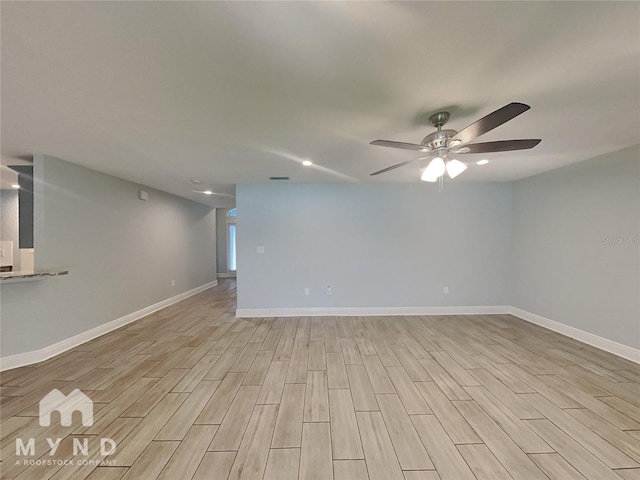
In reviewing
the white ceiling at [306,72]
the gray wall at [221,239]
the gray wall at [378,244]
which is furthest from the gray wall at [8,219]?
the gray wall at [221,239]

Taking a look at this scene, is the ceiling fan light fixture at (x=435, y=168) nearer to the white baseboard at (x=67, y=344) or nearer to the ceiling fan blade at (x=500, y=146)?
the ceiling fan blade at (x=500, y=146)

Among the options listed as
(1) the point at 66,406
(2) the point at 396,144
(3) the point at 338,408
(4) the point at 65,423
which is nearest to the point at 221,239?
(1) the point at 66,406

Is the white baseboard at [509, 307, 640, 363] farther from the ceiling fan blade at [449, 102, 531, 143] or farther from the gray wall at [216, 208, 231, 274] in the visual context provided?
the gray wall at [216, 208, 231, 274]

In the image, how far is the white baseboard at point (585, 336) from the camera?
2.76m

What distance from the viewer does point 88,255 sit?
11.3ft

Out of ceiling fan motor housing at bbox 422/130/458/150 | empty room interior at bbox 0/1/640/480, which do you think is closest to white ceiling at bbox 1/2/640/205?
empty room interior at bbox 0/1/640/480

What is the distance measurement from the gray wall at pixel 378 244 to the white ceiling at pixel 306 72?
187cm

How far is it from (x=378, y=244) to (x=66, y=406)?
4181 mm

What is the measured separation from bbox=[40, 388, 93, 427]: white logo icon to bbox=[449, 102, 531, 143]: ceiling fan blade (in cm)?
348

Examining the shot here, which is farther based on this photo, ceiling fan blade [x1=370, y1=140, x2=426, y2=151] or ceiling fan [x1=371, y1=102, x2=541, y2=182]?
ceiling fan blade [x1=370, y1=140, x2=426, y2=151]

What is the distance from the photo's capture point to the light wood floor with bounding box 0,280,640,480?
4.94ft

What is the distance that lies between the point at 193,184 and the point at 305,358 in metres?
3.48

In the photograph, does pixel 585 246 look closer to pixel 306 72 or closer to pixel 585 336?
pixel 585 336

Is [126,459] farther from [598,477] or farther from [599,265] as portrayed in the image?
[599,265]
